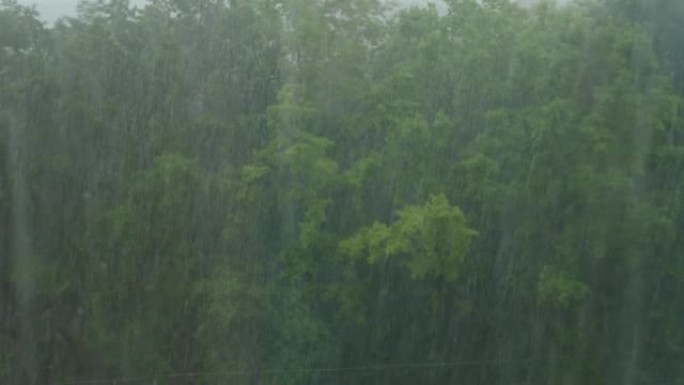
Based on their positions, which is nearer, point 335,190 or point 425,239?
point 425,239

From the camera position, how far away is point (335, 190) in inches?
573

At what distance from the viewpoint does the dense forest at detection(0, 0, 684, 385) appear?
46.1ft

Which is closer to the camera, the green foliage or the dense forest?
the green foliage

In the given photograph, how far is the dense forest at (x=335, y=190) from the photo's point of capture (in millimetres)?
14039

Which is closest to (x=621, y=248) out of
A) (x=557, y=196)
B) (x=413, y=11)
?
(x=557, y=196)

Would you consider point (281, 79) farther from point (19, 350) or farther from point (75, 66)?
point (19, 350)

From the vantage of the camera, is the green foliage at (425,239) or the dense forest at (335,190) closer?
the green foliage at (425,239)

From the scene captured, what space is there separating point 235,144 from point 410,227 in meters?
2.89

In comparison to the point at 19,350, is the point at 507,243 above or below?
above

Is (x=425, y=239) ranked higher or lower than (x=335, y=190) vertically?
→ lower

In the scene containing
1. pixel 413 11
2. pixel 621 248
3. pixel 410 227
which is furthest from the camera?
pixel 413 11

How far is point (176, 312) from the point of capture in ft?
47.2

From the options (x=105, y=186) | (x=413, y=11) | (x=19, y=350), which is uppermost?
(x=413, y=11)

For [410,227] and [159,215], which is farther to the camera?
[159,215]
